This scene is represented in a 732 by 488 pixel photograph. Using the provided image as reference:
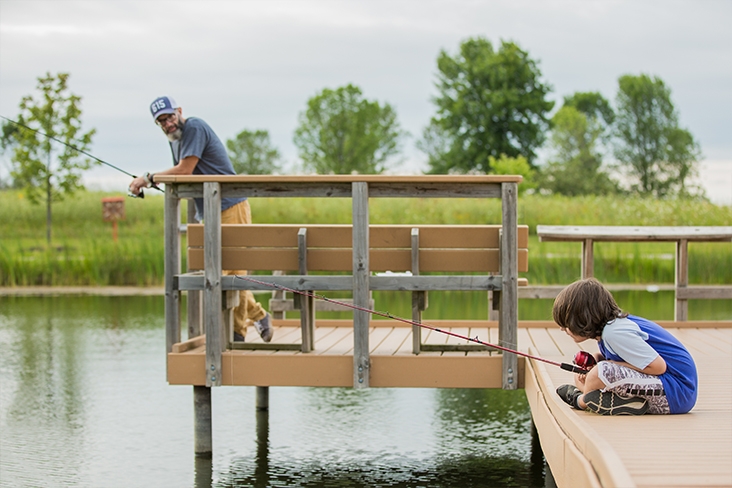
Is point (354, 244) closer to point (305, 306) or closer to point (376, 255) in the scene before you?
point (376, 255)

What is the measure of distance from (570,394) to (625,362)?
306 mm

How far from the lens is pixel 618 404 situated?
3.74 metres

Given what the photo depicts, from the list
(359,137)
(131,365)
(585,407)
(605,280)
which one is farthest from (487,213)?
(359,137)

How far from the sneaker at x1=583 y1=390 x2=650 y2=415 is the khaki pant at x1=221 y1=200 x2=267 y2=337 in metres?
2.89

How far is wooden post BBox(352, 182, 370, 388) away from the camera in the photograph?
528cm

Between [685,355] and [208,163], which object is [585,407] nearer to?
[685,355]

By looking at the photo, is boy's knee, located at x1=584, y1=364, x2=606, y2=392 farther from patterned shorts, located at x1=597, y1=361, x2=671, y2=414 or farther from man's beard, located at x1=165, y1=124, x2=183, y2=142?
man's beard, located at x1=165, y1=124, x2=183, y2=142

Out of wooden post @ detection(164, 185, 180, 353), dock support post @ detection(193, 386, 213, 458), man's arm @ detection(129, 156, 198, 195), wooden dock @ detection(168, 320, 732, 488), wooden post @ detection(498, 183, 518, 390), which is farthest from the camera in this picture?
man's arm @ detection(129, 156, 198, 195)

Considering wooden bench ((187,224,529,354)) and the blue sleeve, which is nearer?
the blue sleeve

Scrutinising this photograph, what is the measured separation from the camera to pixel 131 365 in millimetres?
9203

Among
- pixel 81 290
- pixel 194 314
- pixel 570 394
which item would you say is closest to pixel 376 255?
pixel 194 314

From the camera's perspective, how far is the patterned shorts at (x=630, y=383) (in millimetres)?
3701

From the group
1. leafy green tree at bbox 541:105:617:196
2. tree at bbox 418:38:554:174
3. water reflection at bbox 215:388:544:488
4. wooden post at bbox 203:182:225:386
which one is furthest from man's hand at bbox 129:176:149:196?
leafy green tree at bbox 541:105:617:196

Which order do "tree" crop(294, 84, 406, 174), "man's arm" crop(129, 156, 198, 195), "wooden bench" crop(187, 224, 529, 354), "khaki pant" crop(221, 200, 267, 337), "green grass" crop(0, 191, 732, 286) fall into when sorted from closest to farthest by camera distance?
"wooden bench" crop(187, 224, 529, 354) < "man's arm" crop(129, 156, 198, 195) < "khaki pant" crop(221, 200, 267, 337) < "green grass" crop(0, 191, 732, 286) < "tree" crop(294, 84, 406, 174)
